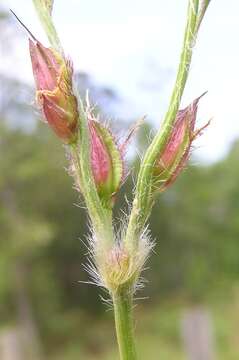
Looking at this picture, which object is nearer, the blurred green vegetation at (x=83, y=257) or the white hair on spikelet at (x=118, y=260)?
the white hair on spikelet at (x=118, y=260)

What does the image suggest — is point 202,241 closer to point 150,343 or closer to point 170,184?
point 150,343

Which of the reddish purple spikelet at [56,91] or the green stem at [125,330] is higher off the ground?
the reddish purple spikelet at [56,91]

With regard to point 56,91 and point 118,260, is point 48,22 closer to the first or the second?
point 56,91

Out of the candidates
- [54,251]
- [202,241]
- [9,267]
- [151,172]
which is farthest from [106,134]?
[202,241]

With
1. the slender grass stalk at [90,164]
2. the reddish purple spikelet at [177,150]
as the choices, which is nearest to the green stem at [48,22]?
the slender grass stalk at [90,164]

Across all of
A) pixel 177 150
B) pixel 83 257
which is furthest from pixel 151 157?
pixel 83 257

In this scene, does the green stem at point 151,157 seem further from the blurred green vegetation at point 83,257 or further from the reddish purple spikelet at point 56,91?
the blurred green vegetation at point 83,257
